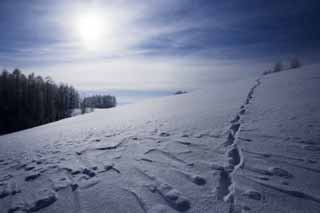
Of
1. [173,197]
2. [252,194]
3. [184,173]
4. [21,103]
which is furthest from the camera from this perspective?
[21,103]

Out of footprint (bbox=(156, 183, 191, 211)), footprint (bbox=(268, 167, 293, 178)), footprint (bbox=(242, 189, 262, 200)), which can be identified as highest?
footprint (bbox=(268, 167, 293, 178))

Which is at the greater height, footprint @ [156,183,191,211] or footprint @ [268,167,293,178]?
footprint @ [268,167,293,178]

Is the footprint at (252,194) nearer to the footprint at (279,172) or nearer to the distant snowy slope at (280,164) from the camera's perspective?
the distant snowy slope at (280,164)

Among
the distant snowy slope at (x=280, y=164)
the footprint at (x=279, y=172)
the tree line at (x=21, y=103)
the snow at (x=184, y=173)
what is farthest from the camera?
the tree line at (x=21, y=103)

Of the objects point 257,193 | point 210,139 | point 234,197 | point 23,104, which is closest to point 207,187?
point 234,197

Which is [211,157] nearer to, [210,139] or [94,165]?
[210,139]

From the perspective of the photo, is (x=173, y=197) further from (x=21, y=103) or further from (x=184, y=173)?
(x=21, y=103)

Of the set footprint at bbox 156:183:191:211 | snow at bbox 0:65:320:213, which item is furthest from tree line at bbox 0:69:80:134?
footprint at bbox 156:183:191:211

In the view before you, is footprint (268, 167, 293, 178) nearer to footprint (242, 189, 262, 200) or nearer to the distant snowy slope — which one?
the distant snowy slope

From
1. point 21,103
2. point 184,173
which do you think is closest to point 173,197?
point 184,173

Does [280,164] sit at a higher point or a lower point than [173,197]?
higher

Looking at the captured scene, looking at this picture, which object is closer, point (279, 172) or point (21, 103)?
point (279, 172)

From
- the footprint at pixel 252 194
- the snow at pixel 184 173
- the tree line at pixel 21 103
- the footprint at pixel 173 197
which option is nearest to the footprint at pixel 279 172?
the snow at pixel 184 173


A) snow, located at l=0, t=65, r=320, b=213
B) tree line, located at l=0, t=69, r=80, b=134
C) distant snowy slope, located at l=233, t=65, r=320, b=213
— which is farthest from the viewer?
tree line, located at l=0, t=69, r=80, b=134
